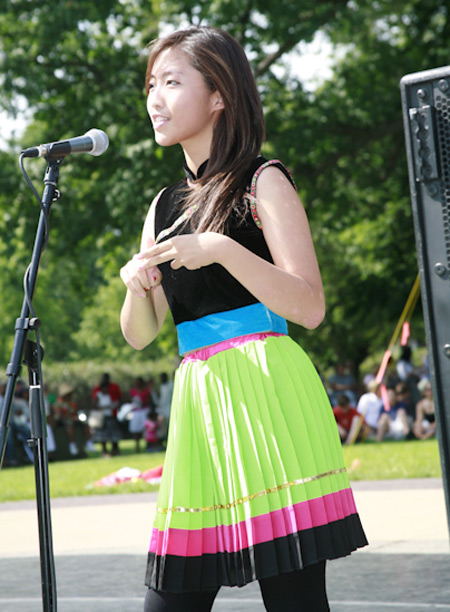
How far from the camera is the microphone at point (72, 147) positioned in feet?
9.46

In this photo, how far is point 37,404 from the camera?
2670 mm

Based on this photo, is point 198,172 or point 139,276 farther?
point 198,172

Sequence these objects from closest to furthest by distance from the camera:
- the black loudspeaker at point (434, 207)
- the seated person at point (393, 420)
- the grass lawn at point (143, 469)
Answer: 1. the black loudspeaker at point (434, 207)
2. the grass lawn at point (143, 469)
3. the seated person at point (393, 420)

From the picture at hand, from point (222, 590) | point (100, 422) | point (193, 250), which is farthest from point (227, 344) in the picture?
point (100, 422)

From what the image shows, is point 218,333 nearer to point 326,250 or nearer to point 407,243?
point 407,243

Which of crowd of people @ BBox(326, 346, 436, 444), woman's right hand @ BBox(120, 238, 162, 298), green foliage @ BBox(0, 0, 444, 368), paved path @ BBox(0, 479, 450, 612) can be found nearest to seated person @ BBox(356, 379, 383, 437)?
crowd of people @ BBox(326, 346, 436, 444)

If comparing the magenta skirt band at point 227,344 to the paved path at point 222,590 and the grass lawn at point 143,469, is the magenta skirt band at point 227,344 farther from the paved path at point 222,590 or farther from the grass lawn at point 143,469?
the grass lawn at point 143,469

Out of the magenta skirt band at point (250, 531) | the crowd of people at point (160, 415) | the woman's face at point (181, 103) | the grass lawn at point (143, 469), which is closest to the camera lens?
the magenta skirt band at point (250, 531)

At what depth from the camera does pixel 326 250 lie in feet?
108

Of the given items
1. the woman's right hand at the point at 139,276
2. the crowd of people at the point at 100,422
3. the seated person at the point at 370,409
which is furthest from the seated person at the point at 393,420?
the woman's right hand at the point at 139,276

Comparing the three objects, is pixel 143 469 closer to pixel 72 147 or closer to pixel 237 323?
pixel 72 147

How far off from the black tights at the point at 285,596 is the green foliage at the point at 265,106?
13.7 m

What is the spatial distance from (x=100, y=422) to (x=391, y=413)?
5.58m

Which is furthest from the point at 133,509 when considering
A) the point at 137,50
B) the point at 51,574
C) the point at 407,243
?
the point at 407,243
